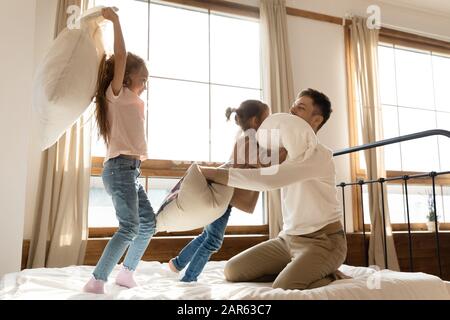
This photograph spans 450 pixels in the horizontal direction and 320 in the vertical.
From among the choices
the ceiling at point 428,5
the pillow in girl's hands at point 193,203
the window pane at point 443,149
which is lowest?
the pillow in girl's hands at point 193,203

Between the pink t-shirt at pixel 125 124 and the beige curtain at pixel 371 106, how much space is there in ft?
8.68

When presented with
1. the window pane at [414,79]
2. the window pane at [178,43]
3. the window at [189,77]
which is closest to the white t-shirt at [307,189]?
the window at [189,77]

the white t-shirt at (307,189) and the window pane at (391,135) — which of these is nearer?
the white t-shirt at (307,189)

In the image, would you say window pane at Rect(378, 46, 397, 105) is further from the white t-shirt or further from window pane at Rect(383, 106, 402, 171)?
the white t-shirt

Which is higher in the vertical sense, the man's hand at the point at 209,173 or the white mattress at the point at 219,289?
the man's hand at the point at 209,173

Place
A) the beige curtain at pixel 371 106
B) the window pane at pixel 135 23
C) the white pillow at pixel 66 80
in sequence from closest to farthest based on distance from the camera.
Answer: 1. the white pillow at pixel 66 80
2. the window pane at pixel 135 23
3. the beige curtain at pixel 371 106

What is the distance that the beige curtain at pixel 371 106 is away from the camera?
3.59m

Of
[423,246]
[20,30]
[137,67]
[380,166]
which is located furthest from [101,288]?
[423,246]

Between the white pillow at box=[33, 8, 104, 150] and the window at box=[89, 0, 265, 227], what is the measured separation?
5.30 feet

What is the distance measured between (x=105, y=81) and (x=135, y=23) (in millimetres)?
1884

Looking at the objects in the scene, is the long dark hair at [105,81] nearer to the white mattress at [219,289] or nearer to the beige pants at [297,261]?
the white mattress at [219,289]

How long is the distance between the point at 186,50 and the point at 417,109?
8.46 feet

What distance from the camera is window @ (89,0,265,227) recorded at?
3145 mm

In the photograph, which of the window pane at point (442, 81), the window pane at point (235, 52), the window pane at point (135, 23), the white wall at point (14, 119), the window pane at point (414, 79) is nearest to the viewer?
the white wall at point (14, 119)
